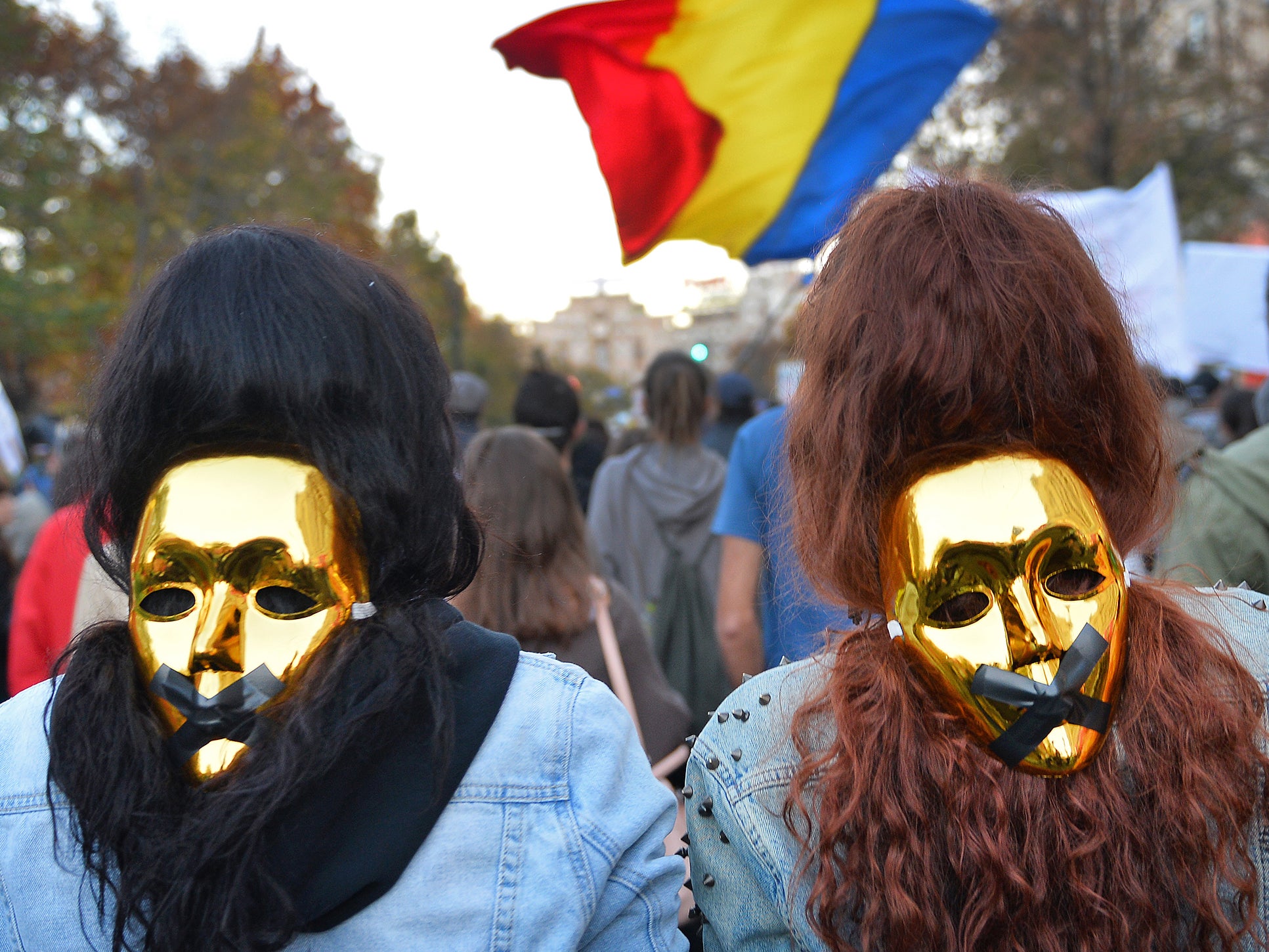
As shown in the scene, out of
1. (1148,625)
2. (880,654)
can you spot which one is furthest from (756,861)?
(1148,625)

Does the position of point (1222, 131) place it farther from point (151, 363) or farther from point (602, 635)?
point (151, 363)

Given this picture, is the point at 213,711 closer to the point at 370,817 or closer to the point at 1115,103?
the point at 370,817

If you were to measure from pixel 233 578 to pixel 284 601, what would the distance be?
0.07 meters

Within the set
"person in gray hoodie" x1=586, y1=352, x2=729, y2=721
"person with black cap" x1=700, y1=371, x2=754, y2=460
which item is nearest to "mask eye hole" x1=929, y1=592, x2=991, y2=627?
"person in gray hoodie" x1=586, y1=352, x2=729, y2=721

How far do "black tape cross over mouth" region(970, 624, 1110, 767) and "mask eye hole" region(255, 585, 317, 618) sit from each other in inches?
32.6

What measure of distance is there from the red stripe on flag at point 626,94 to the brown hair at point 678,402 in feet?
2.22

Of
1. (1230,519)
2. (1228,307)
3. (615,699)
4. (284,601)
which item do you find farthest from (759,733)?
(1228,307)

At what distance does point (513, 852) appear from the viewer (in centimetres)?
141

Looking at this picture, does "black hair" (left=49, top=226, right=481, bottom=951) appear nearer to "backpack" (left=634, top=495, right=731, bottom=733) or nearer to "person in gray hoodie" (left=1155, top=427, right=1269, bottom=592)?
"person in gray hoodie" (left=1155, top=427, right=1269, bottom=592)

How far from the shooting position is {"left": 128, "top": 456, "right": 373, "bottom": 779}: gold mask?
133 cm

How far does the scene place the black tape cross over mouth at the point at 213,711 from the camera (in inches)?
51.4

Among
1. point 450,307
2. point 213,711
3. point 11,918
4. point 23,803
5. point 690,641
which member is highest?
point 213,711

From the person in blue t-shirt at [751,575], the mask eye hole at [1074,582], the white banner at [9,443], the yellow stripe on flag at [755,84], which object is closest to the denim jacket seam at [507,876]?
the mask eye hole at [1074,582]

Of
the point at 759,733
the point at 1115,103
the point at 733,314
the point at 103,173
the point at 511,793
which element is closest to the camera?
the point at 511,793
